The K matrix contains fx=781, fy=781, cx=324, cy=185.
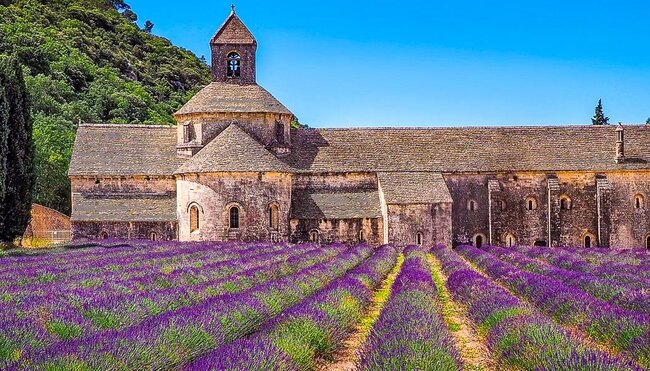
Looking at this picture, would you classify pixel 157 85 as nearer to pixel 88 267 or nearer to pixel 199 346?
pixel 88 267

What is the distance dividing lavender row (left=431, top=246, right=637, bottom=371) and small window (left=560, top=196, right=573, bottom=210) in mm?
29343

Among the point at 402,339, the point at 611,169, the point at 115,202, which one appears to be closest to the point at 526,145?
the point at 611,169

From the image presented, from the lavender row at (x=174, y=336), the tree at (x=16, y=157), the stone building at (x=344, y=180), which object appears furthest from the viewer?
the stone building at (x=344, y=180)

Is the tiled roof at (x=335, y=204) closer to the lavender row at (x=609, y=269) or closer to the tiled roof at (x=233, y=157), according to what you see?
the tiled roof at (x=233, y=157)

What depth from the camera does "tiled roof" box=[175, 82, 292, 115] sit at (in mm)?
45375

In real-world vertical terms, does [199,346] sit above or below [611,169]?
below

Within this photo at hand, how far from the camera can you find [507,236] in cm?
4500

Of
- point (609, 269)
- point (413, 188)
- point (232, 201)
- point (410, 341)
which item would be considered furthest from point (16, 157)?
point (410, 341)

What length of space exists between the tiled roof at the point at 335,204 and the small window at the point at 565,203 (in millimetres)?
10627

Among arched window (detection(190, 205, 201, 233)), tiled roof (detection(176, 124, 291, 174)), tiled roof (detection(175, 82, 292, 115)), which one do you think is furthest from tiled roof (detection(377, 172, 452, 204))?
arched window (detection(190, 205, 201, 233))

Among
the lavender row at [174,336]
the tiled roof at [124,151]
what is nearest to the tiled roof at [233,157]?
the tiled roof at [124,151]

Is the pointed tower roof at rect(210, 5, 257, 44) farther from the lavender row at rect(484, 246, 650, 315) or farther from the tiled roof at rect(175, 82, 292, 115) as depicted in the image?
the lavender row at rect(484, 246, 650, 315)

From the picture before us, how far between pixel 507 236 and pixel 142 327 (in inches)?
1454

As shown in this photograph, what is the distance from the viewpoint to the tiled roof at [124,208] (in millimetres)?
43094
